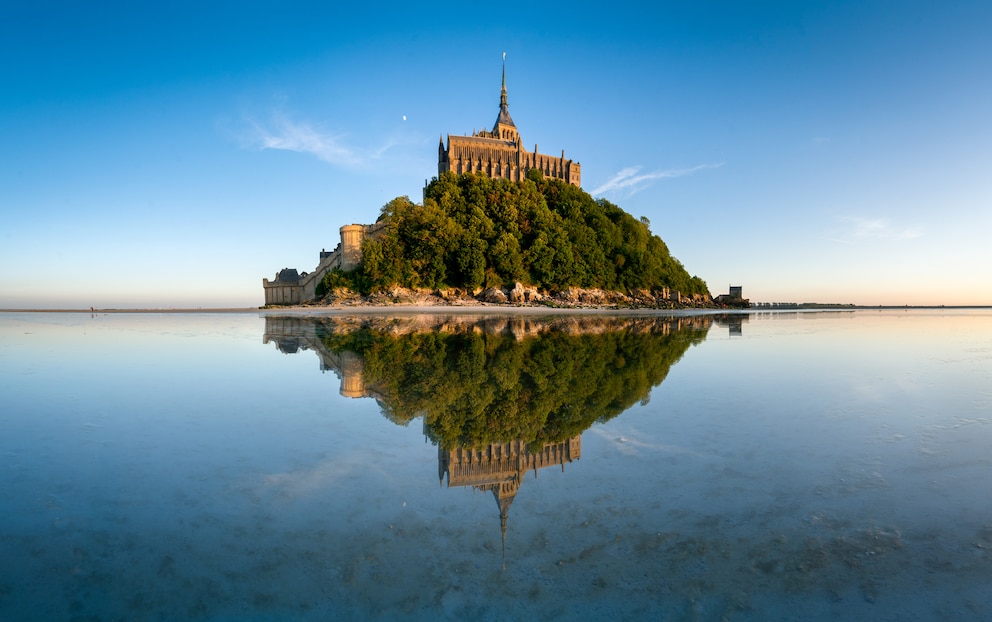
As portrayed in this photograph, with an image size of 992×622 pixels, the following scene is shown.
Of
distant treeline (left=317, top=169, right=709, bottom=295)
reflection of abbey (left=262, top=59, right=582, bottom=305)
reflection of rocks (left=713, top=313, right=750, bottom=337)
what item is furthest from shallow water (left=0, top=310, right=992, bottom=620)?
reflection of abbey (left=262, top=59, right=582, bottom=305)

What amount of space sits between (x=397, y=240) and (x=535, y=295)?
16411 millimetres

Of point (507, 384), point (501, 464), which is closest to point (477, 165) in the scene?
point (507, 384)

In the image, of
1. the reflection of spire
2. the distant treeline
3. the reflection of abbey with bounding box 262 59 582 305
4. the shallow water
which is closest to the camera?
the shallow water

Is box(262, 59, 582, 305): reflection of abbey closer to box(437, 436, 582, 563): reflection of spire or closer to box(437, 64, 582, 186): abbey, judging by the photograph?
box(437, 64, 582, 186): abbey

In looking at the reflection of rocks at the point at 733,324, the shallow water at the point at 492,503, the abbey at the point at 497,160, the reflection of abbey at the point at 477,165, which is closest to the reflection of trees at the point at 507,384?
the shallow water at the point at 492,503

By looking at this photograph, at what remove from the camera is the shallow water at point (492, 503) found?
2729mm

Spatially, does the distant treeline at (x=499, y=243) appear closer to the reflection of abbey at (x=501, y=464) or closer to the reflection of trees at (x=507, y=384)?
the reflection of trees at (x=507, y=384)

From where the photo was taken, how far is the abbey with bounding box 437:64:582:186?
8519 centimetres

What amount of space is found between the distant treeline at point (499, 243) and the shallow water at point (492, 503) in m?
46.6

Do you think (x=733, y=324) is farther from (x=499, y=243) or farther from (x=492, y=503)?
(x=492, y=503)

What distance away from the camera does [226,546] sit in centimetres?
320

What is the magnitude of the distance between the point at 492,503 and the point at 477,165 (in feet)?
279

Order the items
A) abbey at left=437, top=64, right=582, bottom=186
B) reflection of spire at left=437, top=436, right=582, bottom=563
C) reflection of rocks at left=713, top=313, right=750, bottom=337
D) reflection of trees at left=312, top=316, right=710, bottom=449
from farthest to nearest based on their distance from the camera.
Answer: abbey at left=437, top=64, right=582, bottom=186
reflection of rocks at left=713, top=313, right=750, bottom=337
reflection of trees at left=312, top=316, right=710, bottom=449
reflection of spire at left=437, top=436, right=582, bottom=563

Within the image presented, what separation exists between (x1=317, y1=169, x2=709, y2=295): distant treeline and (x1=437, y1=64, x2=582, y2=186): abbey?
13629 millimetres
